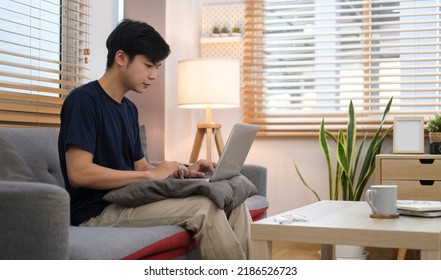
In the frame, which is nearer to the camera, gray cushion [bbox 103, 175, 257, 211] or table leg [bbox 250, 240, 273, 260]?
table leg [bbox 250, 240, 273, 260]

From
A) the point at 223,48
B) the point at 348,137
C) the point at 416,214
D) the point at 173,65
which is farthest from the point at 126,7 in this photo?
the point at 416,214

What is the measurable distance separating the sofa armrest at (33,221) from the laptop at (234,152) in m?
0.89

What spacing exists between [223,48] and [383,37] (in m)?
1.10

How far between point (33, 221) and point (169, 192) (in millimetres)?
798

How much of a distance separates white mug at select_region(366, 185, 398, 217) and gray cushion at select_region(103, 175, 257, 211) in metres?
0.50

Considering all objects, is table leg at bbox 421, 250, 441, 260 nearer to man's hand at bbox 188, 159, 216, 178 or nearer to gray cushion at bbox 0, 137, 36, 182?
man's hand at bbox 188, 159, 216, 178

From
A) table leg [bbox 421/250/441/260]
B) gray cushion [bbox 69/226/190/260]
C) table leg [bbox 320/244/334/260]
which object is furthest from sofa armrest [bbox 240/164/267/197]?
table leg [bbox 421/250/441/260]

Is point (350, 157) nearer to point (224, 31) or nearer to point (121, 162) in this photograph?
point (224, 31)

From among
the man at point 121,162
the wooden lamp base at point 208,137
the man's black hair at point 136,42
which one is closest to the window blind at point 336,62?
the wooden lamp base at point 208,137

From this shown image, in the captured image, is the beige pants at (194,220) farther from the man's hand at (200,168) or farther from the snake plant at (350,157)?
the snake plant at (350,157)

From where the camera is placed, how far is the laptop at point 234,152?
2.38 m

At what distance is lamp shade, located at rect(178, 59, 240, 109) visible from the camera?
3.95 meters

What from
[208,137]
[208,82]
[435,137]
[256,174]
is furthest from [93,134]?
[435,137]
